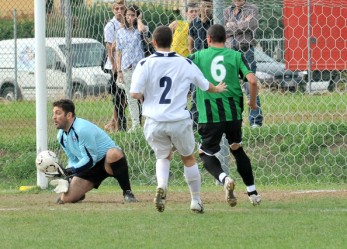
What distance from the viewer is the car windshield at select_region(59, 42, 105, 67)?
15406 millimetres

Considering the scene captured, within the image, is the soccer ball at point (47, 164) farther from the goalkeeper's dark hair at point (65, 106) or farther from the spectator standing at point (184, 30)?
the spectator standing at point (184, 30)

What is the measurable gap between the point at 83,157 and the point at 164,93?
1916mm

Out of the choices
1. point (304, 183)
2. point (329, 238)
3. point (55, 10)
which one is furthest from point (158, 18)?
point (329, 238)

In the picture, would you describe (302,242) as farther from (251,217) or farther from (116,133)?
(116,133)

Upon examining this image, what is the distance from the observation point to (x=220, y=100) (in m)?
10.8

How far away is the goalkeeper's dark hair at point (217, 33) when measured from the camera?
35.3 ft

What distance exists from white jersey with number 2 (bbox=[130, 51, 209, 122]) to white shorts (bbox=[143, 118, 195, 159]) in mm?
70

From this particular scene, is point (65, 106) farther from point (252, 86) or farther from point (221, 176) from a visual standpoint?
point (252, 86)

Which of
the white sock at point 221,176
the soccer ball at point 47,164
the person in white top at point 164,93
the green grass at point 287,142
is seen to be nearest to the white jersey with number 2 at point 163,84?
the person in white top at point 164,93

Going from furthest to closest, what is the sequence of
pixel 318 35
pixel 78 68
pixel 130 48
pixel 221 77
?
pixel 78 68
pixel 130 48
pixel 318 35
pixel 221 77

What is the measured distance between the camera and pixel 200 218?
9.79 m

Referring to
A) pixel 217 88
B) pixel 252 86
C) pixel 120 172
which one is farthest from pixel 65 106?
pixel 252 86

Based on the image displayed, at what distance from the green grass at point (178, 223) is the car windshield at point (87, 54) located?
388 cm

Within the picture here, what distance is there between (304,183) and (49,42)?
13.8 ft
